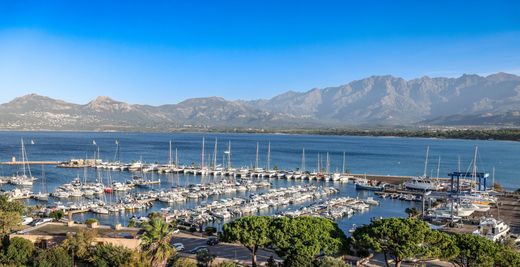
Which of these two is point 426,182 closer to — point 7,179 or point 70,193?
point 70,193

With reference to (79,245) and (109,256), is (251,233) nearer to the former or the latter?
(109,256)

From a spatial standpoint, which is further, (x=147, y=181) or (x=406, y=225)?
(x=147, y=181)

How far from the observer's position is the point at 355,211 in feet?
194

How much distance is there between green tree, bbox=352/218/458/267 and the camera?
2670 centimetres

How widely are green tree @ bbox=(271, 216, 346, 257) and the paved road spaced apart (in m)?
3.19

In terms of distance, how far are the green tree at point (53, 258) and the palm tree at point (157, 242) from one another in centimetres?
519

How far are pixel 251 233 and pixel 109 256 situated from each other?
8299 millimetres

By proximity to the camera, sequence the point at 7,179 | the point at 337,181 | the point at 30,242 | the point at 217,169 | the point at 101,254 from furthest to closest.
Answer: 1. the point at 217,169
2. the point at 337,181
3. the point at 7,179
4. the point at 30,242
5. the point at 101,254

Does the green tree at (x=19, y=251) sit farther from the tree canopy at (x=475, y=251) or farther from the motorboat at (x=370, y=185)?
the motorboat at (x=370, y=185)

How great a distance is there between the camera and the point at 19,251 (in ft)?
90.2

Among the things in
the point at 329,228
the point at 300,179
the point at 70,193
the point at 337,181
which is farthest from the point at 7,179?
the point at 329,228

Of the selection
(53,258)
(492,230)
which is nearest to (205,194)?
(492,230)

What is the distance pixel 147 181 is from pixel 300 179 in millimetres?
28440

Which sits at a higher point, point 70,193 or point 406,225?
point 406,225
